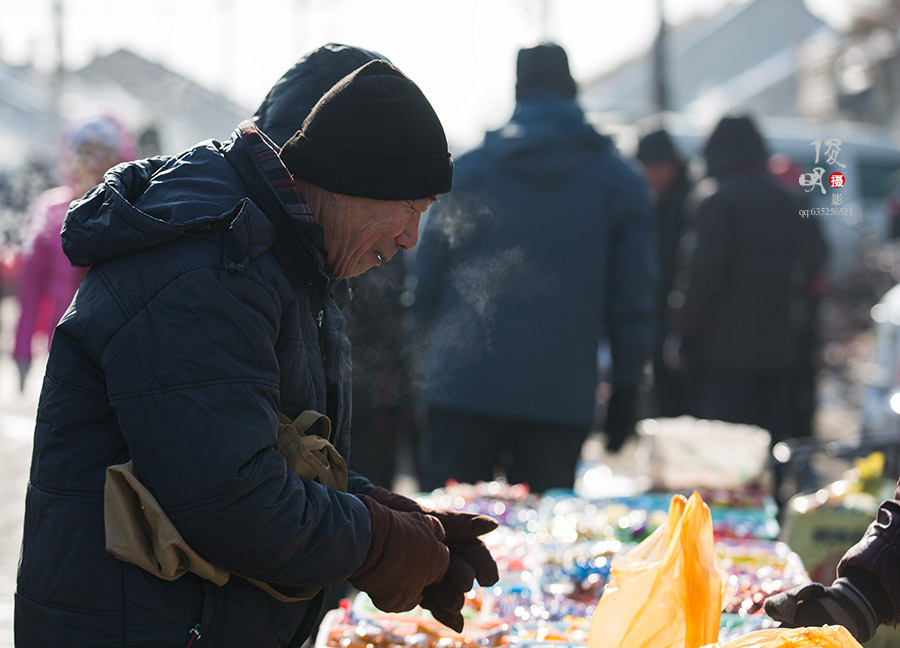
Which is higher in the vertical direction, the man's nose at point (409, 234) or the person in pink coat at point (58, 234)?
the person in pink coat at point (58, 234)

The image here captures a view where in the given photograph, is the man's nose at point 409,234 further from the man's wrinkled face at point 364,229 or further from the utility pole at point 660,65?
the utility pole at point 660,65

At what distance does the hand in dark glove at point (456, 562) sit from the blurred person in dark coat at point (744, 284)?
11.1 feet

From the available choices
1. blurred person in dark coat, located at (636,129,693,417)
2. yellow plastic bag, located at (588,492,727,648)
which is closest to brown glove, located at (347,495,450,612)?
yellow plastic bag, located at (588,492,727,648)

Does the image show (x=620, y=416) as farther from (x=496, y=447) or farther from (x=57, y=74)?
(x=57, y=74)

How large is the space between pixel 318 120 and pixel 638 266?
240cm

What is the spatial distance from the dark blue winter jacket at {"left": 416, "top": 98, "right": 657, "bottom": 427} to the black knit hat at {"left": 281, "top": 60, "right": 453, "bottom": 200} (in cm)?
205

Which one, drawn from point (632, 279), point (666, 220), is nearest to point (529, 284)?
point (632, 279)

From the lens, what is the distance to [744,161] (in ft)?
17.1

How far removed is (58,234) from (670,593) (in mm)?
3072

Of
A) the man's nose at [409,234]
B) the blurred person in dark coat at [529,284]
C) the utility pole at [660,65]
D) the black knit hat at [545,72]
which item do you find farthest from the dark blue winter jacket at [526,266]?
the utility pole at [660,65]

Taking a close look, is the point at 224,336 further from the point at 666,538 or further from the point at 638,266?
the point at 638,266

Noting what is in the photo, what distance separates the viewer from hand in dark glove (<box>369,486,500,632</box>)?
2066mm

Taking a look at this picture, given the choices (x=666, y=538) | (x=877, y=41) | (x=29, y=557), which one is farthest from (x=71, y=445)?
(x=877, y=41)

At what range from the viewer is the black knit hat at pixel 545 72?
407cm
